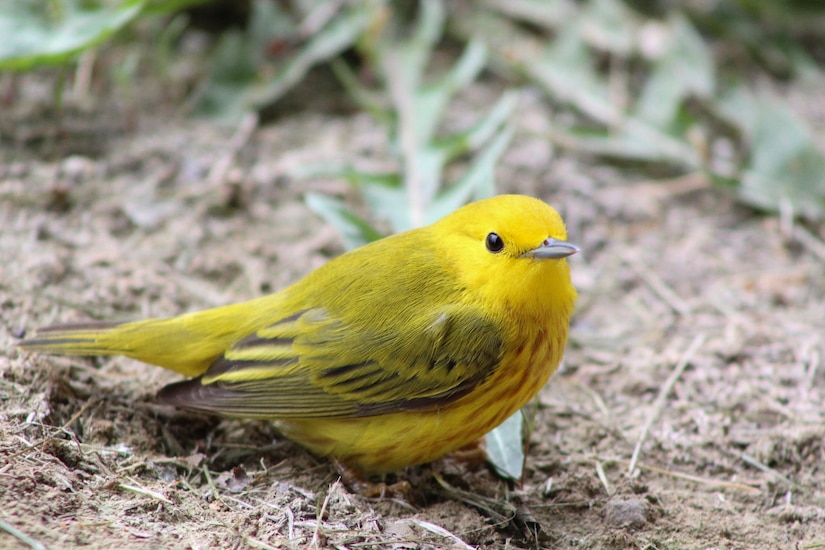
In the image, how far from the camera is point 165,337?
3312 millimetres

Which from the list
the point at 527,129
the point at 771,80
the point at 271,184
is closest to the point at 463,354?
the point at 271,184

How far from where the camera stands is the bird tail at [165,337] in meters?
3.27

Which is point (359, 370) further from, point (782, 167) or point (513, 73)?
point (513, 73)

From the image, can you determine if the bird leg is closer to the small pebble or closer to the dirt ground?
the dirt ground

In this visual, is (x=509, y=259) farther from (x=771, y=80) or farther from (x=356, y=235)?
(x=771, y=80)

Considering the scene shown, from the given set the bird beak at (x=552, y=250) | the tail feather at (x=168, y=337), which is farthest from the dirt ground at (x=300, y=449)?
the bird beak at (x=552, y=250)

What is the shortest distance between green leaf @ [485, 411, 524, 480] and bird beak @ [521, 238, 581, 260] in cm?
79

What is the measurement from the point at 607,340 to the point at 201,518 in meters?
2.22

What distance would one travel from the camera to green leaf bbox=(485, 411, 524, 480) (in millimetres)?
3240

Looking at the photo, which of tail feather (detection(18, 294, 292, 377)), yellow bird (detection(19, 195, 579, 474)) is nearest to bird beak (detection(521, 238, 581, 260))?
yellow bird (detection(19, 195, 579, 474))

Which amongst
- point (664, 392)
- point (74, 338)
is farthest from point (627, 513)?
point (74, 338)

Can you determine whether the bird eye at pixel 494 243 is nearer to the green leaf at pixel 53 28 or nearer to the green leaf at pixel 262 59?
the green leaf at pixel 53 28

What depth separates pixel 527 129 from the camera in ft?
17.9

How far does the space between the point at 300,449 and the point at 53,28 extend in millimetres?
2813
